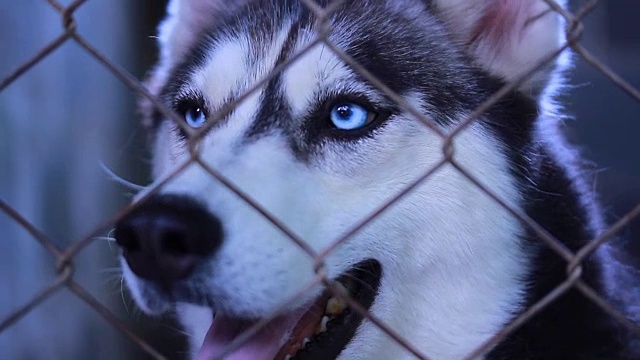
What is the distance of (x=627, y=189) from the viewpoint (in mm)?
4492

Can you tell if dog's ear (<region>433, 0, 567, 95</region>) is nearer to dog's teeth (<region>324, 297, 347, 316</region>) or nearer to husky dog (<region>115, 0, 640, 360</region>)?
husky dog (<region>115, 0, 640, 360</region>)

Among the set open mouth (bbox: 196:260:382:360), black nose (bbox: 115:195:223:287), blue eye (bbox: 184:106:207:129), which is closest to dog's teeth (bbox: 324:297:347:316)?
open mouth (bbox: 196:260:382:360)

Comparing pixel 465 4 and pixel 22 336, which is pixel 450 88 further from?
pixel 22 336

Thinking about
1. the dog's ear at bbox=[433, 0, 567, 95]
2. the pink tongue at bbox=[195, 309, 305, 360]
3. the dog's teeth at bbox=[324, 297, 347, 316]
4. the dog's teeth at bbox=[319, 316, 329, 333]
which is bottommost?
the pink tongue at bbox=[195, 309, 305, 360]

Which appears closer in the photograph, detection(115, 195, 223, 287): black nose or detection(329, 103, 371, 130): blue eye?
detection(115, 195, 223, 287): black nose

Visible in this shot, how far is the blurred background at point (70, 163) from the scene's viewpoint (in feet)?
9.09

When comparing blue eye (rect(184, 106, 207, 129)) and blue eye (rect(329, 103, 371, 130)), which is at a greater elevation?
blue eye (rect(184, 106, 207, 129))

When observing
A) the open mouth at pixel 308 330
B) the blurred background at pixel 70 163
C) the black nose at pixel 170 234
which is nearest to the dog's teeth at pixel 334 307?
the open mouth at pixel 308 330

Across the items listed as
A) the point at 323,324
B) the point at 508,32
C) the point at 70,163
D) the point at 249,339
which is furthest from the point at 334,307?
the point at 70,163

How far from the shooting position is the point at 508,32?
2141mm

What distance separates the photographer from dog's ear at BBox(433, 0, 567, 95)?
6.77 feet

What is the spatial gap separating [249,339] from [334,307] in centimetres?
22

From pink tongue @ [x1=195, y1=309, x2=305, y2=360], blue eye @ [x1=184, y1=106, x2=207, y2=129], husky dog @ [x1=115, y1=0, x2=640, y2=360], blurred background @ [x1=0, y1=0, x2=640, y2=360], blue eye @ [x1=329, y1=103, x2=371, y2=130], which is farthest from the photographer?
blurred background @ [x1=0, y1=0, x2=640, y2=360]

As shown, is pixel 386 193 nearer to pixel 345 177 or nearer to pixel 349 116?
pixel 345 177
